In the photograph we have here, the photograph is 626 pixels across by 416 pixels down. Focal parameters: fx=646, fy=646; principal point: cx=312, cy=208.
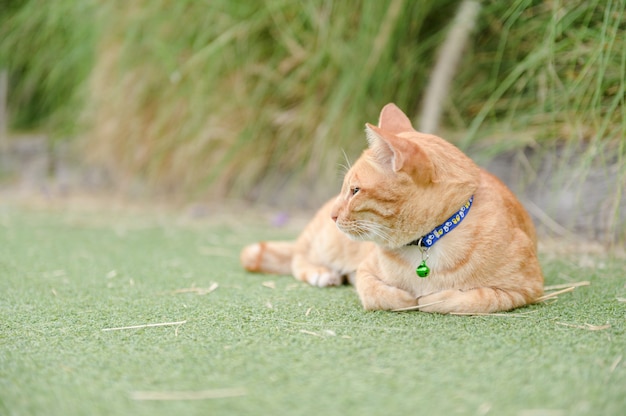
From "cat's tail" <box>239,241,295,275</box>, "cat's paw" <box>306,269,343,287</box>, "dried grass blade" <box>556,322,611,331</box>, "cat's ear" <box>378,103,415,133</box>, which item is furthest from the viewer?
"cat's tail" <box>239,241,295,275</box>

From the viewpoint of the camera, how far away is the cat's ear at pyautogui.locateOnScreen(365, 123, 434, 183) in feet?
4.80

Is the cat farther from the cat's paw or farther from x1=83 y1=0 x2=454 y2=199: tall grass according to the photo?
x1=83 y1=0 x2=454 y2=199: tall grass

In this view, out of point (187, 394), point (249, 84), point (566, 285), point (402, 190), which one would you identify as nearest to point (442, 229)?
point (402, 190)

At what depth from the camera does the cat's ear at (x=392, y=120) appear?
71.4 inches

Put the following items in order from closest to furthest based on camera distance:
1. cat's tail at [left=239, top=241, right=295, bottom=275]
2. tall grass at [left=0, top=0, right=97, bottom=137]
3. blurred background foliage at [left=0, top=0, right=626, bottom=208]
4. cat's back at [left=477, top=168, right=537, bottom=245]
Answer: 1. cat's back at [left=477, top=168, right=537, bottom=245]
2. cat's tail at [left=239, top=241, right=295, bottom=275]
3. blurred background foliage at [left=0, top=0, right=626, bottom=208]
4. tall grass at [left=0, top=0, right=97, bottom=137]

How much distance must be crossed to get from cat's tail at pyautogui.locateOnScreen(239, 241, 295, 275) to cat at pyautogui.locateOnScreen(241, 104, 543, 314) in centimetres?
58

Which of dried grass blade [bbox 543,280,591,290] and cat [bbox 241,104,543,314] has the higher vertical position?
cat [bbox 241,104,543,314]

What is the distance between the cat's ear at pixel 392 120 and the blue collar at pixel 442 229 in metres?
0.33

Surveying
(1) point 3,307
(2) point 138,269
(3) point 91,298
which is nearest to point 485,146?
(2) point 138,269

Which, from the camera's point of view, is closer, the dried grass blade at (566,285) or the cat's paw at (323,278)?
the dried grass blade at (566,285)

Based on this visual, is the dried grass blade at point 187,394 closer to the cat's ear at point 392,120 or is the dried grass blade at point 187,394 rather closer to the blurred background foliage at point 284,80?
the cat's ear at point 392,120

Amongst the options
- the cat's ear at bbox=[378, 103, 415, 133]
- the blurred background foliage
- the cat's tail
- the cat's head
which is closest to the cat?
the cat's head

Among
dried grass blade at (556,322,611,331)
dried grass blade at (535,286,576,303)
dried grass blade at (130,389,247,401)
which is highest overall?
dried grass blade at (130,389,247,401)

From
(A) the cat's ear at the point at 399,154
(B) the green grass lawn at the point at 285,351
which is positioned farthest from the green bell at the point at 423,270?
(A) the cat's ear at the point at 399,154
